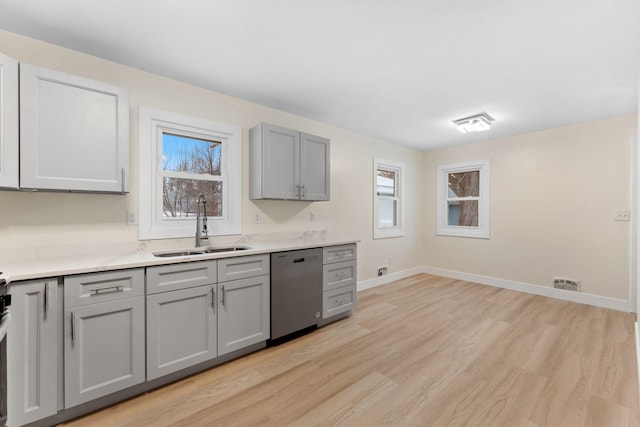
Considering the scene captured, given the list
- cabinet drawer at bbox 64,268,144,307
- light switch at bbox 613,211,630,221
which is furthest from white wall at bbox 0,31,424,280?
light switch at bbox 613,211,630,221

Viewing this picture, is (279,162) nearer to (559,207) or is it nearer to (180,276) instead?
(180,276)

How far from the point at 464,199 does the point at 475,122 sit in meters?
1.79

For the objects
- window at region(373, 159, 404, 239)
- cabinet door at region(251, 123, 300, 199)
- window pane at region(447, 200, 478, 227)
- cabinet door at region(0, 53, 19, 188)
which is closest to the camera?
cabinet door at region(0, 53, 19, 188)

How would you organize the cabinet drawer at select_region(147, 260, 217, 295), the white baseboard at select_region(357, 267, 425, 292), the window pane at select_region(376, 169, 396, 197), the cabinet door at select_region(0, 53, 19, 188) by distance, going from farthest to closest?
the window pane at select_region(376, 169, 396, 197) < the white baseboard at select_region(357, 267, 425, 292) < the cabinet drawer at select_region(147, 260, 217, 295) < the cabinet door at select_region(0, 53, 19, 188)

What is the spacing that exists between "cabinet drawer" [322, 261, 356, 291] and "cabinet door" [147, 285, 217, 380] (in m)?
1.18

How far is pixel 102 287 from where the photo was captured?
169 cm

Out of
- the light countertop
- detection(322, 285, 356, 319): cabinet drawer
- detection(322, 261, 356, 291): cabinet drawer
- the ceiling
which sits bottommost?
detection(322, 285, 356, 319): cabinet drawer

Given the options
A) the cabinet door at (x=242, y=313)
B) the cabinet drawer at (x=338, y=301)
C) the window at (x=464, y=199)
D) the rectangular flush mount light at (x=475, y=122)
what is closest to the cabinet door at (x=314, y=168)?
the cabinet drawer at (x=338, y=301)

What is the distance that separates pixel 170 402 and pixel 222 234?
4.67ft

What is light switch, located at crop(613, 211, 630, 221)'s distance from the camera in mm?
3311

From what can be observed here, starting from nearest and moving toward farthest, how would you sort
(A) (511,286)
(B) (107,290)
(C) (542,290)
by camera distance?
1. (B) (107,290)
2. (C) (542,290)
3. (A) (511,286)

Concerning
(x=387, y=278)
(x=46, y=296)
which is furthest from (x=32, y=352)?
(x=387, y=278)

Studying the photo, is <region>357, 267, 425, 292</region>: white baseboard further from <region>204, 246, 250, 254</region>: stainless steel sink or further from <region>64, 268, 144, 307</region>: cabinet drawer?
<region>64, 268, 144, 307</region>: cabinet drawer

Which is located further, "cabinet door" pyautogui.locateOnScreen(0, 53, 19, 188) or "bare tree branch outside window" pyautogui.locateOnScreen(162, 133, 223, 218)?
"bare tree branch outside window" pyautogui.locateOnScreen(162, 133, 223, 218)
